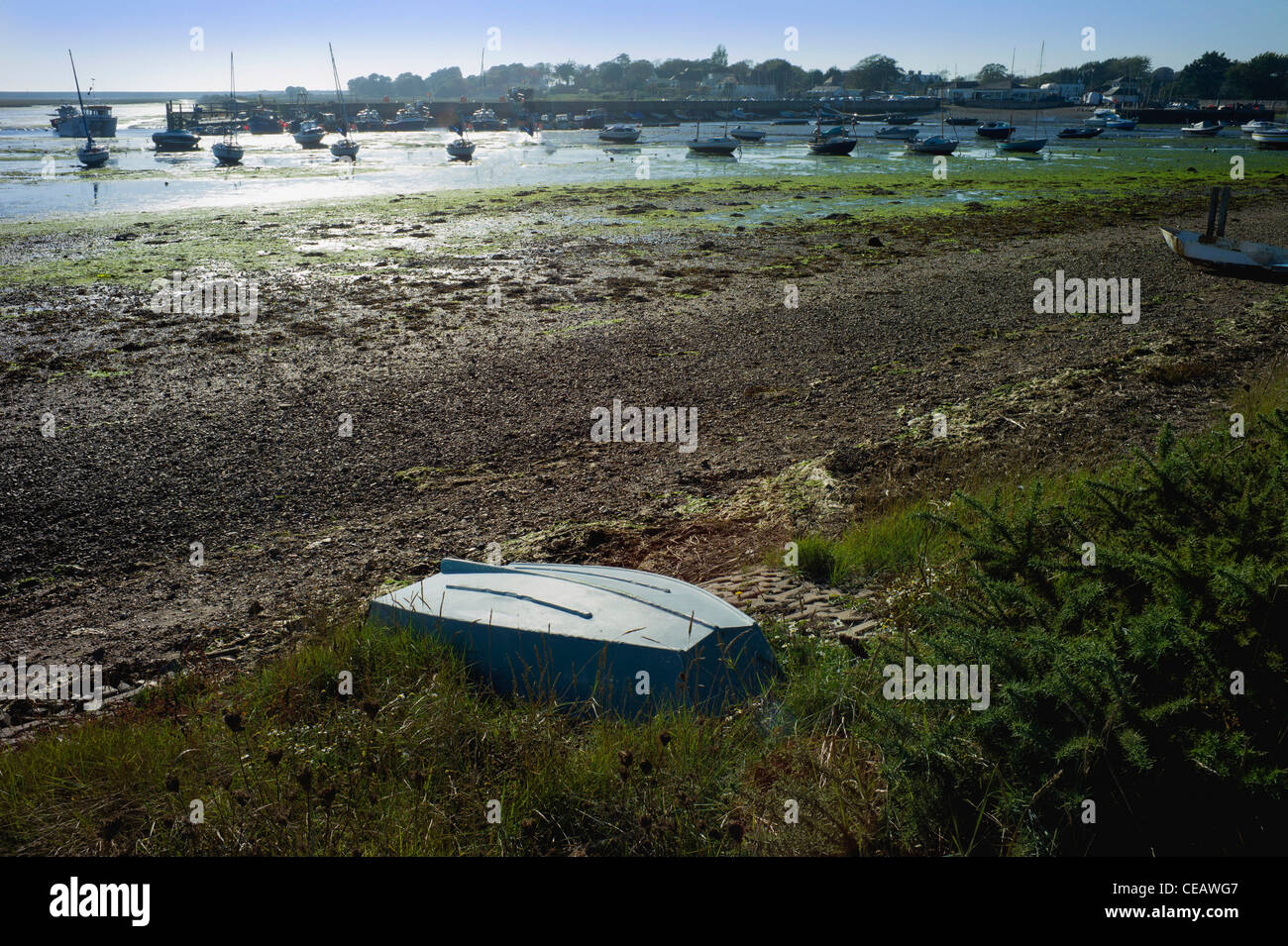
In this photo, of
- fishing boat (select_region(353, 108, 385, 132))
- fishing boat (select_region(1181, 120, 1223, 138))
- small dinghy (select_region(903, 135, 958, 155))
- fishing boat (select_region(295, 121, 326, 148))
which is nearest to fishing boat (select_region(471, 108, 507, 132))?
fishing boat (select_region(353, 108, 385, 132))

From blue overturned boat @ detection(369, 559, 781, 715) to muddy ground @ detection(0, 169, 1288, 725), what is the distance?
1437 mm

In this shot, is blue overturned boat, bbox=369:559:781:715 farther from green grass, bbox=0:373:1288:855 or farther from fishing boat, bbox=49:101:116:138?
fishing boat, bbox=49:101:116:138

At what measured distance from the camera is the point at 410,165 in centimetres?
5025

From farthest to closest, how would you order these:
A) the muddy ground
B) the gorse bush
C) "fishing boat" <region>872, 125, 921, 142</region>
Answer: "fishing boat" <region>872, 125, 921, 142</region> < the muddy ground < the gorse bush

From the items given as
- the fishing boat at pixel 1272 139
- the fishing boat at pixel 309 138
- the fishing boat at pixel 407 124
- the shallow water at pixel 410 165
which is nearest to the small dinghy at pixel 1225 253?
the shallow water at pixel 410 165

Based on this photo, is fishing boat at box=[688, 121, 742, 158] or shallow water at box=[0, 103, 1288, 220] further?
fishing boat at box=[688, 121, 742, 158]

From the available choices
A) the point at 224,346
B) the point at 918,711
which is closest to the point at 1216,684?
the point at 918,711

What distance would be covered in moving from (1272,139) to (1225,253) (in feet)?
176

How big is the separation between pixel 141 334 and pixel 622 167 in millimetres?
35936

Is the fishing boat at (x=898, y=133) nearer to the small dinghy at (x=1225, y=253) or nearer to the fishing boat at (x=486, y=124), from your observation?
the fishing boat at (x=486, y=124)

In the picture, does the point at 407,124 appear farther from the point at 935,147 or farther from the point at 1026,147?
the point at 1026,147

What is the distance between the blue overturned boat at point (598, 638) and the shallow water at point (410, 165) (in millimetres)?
28616

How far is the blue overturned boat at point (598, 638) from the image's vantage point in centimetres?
364

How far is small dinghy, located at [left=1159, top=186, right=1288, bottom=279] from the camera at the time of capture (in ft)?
50.0
